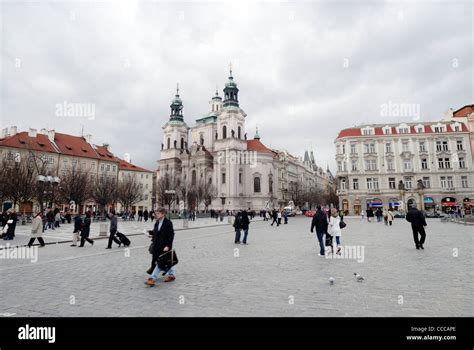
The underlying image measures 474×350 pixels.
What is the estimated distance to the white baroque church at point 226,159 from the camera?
7256 centimetres

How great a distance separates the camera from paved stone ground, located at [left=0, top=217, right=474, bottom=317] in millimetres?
4824

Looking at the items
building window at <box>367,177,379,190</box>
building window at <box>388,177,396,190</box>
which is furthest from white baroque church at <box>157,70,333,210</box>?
building window at <box>388,177,396,190</box>

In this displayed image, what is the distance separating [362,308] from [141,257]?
801cm

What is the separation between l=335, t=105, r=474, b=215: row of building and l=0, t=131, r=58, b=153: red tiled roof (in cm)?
5626

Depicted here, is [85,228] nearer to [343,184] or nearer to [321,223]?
[321,223]

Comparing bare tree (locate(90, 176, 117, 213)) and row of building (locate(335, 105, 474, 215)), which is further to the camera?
row of building (locate(335, 105, 474, 215))

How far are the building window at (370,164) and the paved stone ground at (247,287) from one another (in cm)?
5170

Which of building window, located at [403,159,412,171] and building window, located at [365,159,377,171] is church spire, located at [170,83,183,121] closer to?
building window, located at [365,159,377,171]

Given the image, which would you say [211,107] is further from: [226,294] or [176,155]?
[226,294]

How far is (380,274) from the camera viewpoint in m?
7.35

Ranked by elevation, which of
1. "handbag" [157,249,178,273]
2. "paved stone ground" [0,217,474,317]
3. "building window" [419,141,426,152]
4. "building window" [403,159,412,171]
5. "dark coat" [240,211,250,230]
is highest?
"building window" [419,141,426,152]

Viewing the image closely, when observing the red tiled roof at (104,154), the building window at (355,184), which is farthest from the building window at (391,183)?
the red tiled roof at (104,154)

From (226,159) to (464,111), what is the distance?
5170 centimetres
